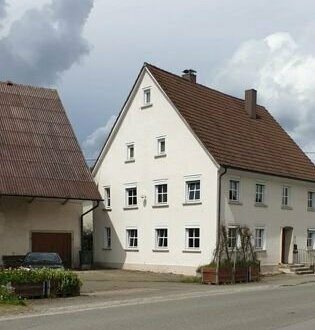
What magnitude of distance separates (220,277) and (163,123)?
1077cm

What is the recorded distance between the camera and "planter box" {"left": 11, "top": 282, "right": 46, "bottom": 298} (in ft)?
59.1

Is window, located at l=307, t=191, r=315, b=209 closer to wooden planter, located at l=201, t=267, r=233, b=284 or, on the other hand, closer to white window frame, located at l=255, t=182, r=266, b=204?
white window frame, located at l=255, t=182, r=266, b=204

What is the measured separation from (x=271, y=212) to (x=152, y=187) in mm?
6882

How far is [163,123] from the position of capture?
1359 inches

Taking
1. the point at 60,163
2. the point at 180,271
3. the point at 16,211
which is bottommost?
the point at 180,271

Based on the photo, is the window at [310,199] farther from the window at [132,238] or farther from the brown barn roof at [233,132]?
the window at [132,238]

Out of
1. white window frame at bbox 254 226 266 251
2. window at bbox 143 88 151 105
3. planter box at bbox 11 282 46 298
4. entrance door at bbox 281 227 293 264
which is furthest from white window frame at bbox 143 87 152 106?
planter box at bbox 11 282 46 298

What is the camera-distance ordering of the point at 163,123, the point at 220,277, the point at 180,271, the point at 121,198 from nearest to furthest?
the point at 220,277 → the point at 180,271 → the point at 163,123 → the point at 121,198

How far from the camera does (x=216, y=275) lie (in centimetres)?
2688

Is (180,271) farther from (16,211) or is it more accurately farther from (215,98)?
(215,98)

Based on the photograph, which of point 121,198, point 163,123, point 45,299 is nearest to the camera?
point 45,299

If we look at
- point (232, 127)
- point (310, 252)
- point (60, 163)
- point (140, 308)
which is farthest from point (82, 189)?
point (140, 308)

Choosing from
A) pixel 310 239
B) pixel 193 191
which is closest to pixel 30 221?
pixel 193 191

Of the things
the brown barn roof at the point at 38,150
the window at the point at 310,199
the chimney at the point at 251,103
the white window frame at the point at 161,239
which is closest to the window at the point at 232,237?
the white window frame at the point at 161,239
